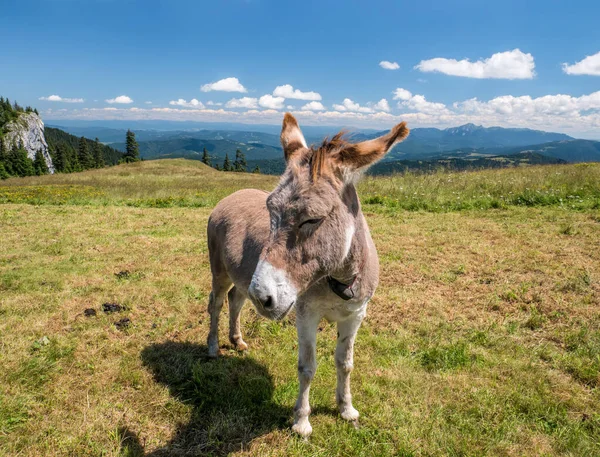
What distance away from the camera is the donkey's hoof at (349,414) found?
12.3 feet

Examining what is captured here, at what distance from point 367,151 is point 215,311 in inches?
146

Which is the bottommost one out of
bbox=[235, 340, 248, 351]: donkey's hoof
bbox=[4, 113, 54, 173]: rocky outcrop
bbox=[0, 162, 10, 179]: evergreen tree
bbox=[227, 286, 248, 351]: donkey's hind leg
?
bbox=[0, 162, 10, 179]: evergreen tree

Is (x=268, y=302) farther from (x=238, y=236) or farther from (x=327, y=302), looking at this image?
(x=238, y=236)

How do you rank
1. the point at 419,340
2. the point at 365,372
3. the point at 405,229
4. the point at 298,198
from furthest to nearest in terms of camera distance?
the point at 405,229
the point at 419,340
the point at 365,372
the point at 298,198

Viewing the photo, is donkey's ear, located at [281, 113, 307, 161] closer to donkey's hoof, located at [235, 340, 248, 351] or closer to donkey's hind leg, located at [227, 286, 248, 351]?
donkey's hind leg, located at [227, 286, 248, 351]

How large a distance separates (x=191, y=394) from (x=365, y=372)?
2401 mm

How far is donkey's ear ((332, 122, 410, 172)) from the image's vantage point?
7.78ft

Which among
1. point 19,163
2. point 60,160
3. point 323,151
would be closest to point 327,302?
point 323,151

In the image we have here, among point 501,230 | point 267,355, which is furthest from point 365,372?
point 501,230

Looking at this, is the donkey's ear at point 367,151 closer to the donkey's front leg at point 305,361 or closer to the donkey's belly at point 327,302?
the donkey's belly at point 327,302

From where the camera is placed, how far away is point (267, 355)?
196 inches

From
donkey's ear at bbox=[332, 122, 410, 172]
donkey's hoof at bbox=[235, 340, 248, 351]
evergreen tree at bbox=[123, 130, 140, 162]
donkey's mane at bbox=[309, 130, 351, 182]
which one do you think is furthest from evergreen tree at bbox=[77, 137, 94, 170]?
donkey's ear at bbox=[332, 122, 410, 172]

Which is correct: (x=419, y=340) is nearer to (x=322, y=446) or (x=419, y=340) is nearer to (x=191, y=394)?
(x=322, y=446)

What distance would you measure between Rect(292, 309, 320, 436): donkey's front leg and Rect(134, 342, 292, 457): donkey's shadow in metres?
0.26
